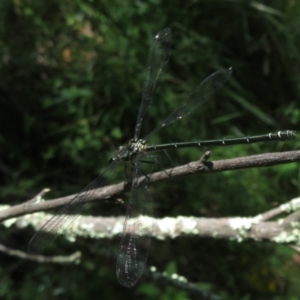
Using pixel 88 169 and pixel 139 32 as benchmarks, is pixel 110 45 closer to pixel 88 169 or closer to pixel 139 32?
pixel 139 32

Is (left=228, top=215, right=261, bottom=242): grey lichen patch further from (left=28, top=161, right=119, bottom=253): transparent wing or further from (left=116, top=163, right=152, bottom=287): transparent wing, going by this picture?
(left=28, top=161, right=119, bottom=253): transparent wing

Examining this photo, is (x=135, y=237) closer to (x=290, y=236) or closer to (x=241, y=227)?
(x=241, y=227)

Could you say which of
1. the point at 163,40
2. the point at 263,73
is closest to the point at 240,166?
the point at 163,40

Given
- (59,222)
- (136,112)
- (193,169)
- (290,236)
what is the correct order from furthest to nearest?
1. (136,112)
2. (290,236)
3. (59,222)
4. (193,169)

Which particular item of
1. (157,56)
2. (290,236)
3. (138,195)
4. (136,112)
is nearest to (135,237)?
(138,195)

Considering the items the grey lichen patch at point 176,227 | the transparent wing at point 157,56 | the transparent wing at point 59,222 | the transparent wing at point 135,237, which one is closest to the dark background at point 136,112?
the transparent wing at point 157,56

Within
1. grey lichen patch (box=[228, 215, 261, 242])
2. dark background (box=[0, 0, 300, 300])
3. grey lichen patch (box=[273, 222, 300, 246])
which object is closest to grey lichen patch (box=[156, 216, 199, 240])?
grey lichen patch (box=[228, 215, 261, 242])

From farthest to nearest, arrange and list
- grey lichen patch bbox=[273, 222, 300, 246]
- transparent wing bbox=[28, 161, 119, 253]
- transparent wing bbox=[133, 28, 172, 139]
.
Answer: transparent wing bbox=[133, 28, 172, 139]
grey lichen patch bbox=[273, 222, 300, 246]
transparent wing bbox=[28, 161, 119, 253]
